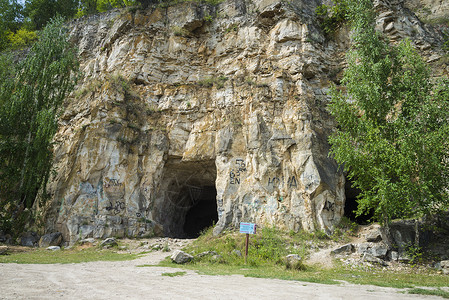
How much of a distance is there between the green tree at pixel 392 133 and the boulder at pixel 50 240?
593 inches

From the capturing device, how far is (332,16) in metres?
20.1

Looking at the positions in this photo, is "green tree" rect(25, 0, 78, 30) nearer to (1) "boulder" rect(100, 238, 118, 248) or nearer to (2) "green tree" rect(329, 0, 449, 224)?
(1) "boulder" rect(100, 238, 118, 248)

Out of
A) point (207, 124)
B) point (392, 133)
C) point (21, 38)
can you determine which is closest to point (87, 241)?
point (207, 124)

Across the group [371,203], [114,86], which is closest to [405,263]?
[371,203]

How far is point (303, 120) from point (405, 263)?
836 centimetres

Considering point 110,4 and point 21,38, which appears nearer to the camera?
point 21,38

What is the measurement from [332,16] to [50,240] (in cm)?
2266

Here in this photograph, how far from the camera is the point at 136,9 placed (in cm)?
2320

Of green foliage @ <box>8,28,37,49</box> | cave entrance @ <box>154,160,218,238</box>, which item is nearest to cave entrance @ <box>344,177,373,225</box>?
cave entrance @ <box>154,160,218,238</box>

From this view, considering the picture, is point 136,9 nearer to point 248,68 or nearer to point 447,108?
point 248,68

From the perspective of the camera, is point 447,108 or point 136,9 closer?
point 447,108

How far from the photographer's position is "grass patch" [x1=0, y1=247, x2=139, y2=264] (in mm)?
10422

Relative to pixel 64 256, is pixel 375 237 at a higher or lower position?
higher

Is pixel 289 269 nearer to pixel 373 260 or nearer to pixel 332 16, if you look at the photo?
pixel 373 260
